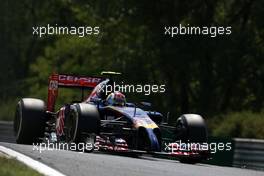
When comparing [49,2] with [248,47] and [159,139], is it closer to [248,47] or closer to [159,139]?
[248,47]

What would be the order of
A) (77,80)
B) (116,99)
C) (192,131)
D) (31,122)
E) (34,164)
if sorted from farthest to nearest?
(77,80) < (31,122) < (116,99) < (192,131) < (34,164)

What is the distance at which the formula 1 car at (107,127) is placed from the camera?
15133 mm

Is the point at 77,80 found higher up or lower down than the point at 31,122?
higher up

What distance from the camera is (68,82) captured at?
1844cm

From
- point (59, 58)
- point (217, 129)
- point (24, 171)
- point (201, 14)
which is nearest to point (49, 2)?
point (59, 58)

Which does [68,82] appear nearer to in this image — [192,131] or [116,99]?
[116,99]

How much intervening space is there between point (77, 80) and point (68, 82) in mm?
256

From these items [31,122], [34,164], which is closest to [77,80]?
[31,122]

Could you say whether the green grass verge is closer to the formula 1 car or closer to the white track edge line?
the white track edge line

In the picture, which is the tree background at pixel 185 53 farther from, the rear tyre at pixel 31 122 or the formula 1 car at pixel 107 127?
the rear tyre at pixel 31 122

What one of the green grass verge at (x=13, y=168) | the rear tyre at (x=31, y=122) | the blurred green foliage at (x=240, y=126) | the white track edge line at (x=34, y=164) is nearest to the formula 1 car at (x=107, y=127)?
the rear tyre at (x=31, y=122)

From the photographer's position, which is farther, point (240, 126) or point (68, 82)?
point (240, 126)

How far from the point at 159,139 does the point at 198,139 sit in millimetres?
795

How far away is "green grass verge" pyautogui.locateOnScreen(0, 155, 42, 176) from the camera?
9197 mm
